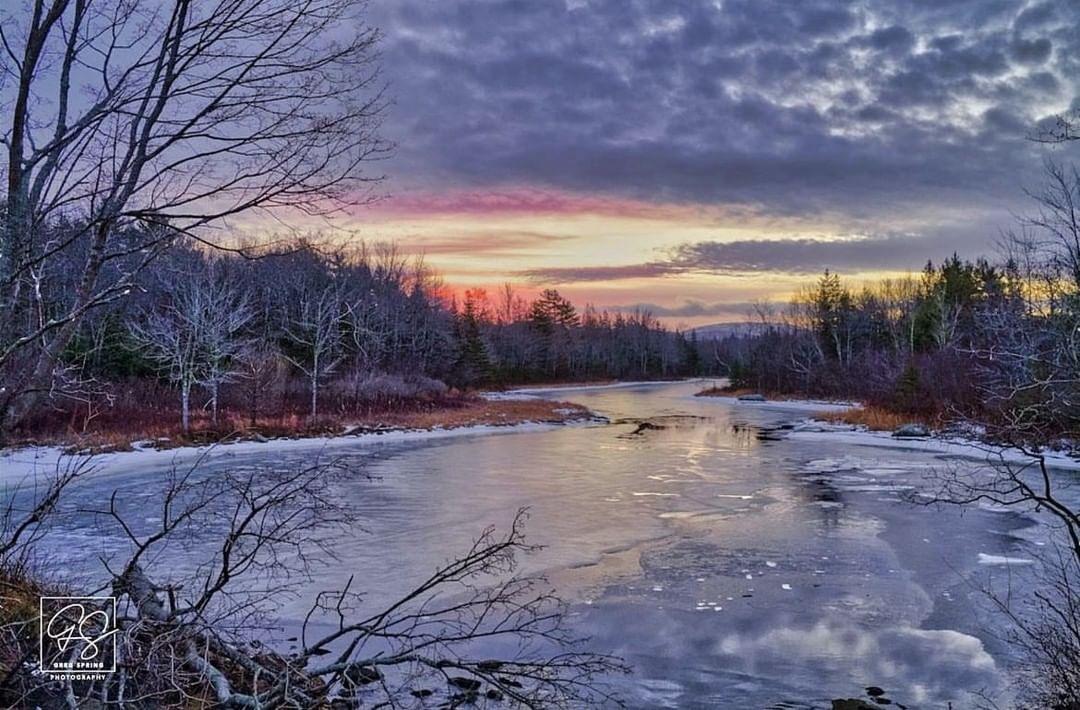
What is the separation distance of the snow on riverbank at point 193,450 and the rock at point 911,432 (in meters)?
13.5

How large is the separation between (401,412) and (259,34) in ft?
99.1

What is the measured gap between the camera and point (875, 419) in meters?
32.3

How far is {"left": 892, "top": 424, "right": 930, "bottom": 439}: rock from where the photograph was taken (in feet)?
90.3

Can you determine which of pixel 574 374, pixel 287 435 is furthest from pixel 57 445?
pixel 574 374

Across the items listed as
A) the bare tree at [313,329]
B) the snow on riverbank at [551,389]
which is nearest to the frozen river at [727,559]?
the bare tree at [313,329]

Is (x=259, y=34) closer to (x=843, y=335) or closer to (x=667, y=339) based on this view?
(x=843, y=335)

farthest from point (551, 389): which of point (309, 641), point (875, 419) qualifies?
point (309, 641)

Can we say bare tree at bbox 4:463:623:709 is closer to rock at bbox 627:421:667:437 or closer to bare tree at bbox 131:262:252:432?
bare tree at bbox 131:262:252:432

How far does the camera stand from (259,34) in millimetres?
4227

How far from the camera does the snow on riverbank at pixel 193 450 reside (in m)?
16.7

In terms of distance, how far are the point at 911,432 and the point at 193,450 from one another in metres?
25.8

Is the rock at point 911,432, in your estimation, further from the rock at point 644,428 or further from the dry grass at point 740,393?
the dry grass at point 740,393

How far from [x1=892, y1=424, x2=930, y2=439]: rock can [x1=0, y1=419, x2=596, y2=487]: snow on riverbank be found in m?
13.5

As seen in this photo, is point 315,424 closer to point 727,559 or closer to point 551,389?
point 727,559
